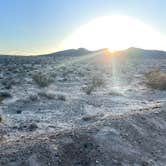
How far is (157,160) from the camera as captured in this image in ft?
37.7

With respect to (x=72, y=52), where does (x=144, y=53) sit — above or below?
above

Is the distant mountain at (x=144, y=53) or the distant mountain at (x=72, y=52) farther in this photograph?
the distant mountain at (x=72, y=52)

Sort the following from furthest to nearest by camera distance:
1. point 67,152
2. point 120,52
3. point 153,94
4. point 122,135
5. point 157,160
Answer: point 120,52
point 153,94
point 122,135
point 157,160
point 67,152

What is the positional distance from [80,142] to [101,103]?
40.8 feet

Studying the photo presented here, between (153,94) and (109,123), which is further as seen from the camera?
(153,94)

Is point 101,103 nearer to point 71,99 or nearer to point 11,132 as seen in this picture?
point 71,99

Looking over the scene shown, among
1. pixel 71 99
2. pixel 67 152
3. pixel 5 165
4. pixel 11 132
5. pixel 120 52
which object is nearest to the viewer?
pixel 5 165

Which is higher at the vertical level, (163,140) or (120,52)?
(163,140)

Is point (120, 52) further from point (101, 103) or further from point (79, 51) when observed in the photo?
point (101, 103)

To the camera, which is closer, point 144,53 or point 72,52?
point 144,53

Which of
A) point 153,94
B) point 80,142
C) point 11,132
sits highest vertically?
point 80,142

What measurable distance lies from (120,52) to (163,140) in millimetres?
126484

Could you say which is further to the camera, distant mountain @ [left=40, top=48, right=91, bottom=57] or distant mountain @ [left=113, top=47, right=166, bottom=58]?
distant mountain @ [left=40, top=48, right=91, bottom=57]

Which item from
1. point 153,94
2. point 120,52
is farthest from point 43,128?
point 120,52
